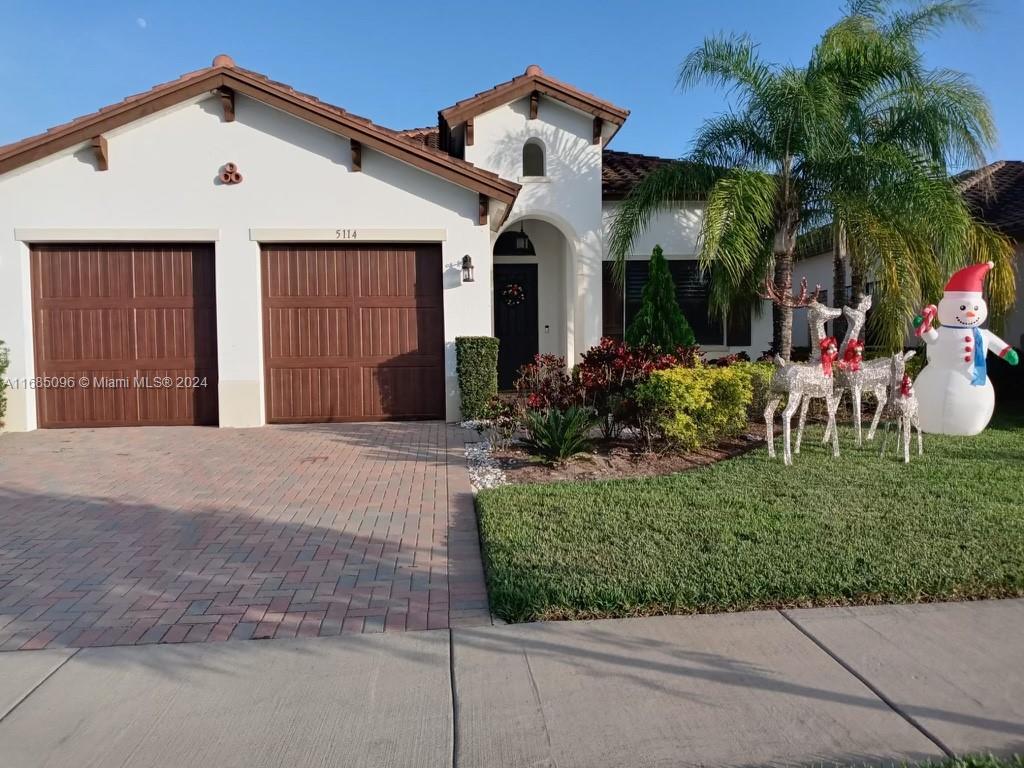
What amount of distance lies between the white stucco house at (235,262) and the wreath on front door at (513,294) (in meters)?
3.73

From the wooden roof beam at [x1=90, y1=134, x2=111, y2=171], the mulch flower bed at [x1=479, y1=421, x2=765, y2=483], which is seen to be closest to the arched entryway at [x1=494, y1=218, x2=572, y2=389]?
the mulch flower bed at [x1=479, y1=421, x2=765, y2=483]

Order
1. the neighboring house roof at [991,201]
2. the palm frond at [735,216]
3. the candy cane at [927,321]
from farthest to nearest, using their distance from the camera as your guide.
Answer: the neighboring house roof at [991,201] < the palm frond at [735,216] < the candy cane at [927,321]

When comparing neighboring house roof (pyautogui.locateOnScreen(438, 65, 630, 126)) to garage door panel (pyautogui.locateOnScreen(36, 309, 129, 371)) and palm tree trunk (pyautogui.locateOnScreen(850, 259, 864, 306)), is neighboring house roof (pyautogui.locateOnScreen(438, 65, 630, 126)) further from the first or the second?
garage door panel (pyautogui.locateOnScreen(36, 309, 129, 371))

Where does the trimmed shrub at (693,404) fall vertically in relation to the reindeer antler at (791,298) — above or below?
below

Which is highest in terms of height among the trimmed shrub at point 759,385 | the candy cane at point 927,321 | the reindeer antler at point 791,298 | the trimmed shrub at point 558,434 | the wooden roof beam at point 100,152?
the wooden roof beam at point 100,152

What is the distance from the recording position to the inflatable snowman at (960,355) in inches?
308

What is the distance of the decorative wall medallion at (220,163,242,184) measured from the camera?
10.9 metres

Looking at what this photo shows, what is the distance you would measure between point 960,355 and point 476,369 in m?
6.24

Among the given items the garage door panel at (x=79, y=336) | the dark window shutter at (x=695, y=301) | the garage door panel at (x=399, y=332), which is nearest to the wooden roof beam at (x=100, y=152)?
the garage door panel at (x=79, y=336)

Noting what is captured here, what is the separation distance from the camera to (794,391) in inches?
292

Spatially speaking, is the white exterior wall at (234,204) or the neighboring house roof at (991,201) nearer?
the white exterior wall at (234,204)

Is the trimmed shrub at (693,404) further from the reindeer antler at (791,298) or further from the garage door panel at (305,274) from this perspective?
the garage door panel at (305,274)

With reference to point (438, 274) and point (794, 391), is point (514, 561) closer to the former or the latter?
point (794, 391)

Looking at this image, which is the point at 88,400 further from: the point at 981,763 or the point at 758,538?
the point at 981,763
